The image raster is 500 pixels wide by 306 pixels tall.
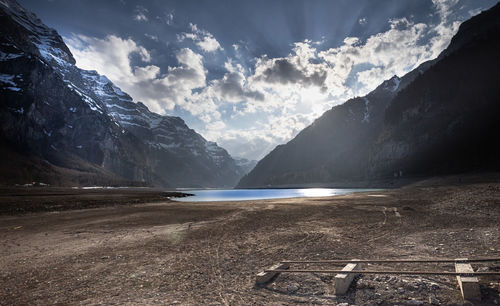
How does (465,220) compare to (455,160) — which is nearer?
(465,220)

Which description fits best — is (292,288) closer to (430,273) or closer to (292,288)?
(292,288)

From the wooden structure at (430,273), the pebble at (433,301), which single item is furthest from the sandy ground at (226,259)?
the wooden structure at (430,273)

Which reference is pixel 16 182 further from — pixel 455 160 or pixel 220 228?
pixel 455 160

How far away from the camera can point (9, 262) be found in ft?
40.3

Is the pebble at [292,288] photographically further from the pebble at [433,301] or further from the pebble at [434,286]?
the pebble at [434,286]

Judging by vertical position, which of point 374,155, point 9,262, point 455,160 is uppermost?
point 374,155

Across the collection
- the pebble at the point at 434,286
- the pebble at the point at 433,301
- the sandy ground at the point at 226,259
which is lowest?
the sandy ground at the point at 226,259

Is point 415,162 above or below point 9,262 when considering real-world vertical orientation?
above

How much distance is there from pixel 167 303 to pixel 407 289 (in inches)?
283

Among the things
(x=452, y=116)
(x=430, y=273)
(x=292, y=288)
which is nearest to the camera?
(x=430, y=273)

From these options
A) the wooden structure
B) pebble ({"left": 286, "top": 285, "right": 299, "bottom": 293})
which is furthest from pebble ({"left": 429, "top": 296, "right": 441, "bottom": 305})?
pebble ({"left": 286, "top": 285, "right": 299, "bottom": 293})

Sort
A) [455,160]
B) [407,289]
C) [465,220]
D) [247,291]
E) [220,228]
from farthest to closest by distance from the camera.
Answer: [455,160], [220,228], [465,220], [247,291], [407,289]

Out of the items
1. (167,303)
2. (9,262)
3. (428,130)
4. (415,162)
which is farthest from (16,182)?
(428,130)

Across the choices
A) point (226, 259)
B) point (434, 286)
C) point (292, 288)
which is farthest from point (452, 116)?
point (292, 288)
